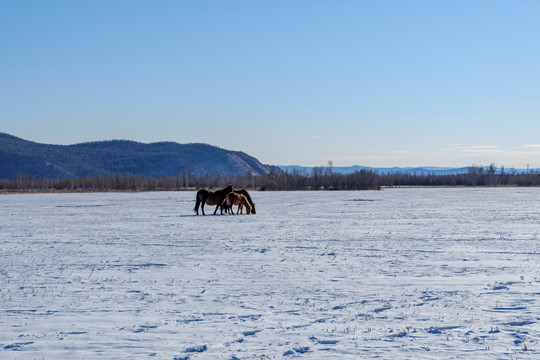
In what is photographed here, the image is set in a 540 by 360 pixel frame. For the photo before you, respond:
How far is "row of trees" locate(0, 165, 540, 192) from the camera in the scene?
296 feet

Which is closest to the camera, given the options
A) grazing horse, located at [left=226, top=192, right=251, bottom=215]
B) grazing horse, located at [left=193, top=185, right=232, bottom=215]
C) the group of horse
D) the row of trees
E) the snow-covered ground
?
the snow-covered ground

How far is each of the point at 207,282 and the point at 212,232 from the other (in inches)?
347

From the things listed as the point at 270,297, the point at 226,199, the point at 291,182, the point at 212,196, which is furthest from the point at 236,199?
the point at 291,182

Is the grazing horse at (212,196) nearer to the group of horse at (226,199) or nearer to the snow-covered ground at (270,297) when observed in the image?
the group of horse at (226,199)

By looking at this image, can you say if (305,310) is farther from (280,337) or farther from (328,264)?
(328,264)

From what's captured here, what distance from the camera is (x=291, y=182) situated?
3578 inches

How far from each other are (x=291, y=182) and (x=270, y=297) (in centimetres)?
8203

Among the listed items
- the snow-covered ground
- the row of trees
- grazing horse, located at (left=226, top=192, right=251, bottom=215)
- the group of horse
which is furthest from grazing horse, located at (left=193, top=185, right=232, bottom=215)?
the row of trees

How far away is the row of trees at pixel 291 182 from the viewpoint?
3551 inches

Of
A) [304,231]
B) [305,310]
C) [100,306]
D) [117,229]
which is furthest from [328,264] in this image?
[117,229]

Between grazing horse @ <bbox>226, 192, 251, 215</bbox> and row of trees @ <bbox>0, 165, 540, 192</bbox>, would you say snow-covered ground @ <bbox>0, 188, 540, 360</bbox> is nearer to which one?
grazing horse @ <bbox>226, 192, 251, 215</bbox>

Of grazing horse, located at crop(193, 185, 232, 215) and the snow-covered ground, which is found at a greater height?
grazing horse, located at crop(193, 185, 232, 215)

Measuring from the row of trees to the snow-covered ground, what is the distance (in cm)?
6855

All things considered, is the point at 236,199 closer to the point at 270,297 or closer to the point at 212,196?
the point at 212,196
